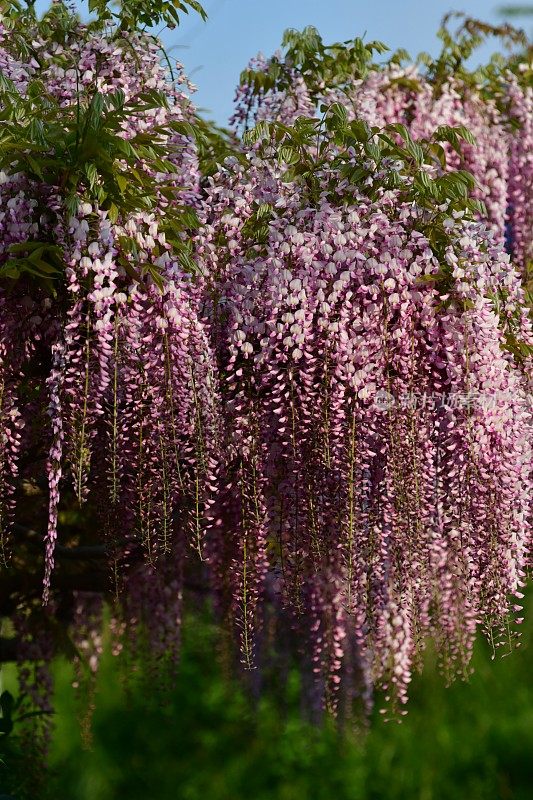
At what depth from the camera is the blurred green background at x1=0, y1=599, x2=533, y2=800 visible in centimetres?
926

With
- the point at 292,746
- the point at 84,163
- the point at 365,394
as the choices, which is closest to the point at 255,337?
the point at 365,394

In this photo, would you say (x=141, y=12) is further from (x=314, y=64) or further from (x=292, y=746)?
(x=292, y=746)

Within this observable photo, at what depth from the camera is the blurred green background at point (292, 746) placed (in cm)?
926

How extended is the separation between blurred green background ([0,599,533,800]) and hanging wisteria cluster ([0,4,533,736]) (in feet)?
16.5

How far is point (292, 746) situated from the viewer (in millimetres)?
9867

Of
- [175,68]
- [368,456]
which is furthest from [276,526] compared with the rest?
[175,68]

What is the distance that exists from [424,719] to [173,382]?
7.15 metres

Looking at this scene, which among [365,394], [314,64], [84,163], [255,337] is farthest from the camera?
[314,64]

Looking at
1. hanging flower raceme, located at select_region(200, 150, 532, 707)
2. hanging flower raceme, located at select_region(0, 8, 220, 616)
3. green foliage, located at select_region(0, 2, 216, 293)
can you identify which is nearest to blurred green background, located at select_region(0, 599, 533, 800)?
hanging flower raceme, located at select_region(200, 150, 532, 707)

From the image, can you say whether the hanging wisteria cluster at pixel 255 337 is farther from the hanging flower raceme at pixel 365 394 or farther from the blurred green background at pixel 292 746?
the blurred green background at pixel 292 746

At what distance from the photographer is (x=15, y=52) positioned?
4.14 m

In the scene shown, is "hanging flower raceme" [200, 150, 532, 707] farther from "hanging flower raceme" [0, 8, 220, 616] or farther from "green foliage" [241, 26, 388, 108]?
"green foliage" [241, 26, 388, 108]

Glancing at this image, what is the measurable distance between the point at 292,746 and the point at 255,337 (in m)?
7.11

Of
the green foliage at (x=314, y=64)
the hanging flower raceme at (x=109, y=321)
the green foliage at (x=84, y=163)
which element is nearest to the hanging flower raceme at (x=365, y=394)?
the hanging flower raceme at (x=109, y=321)
